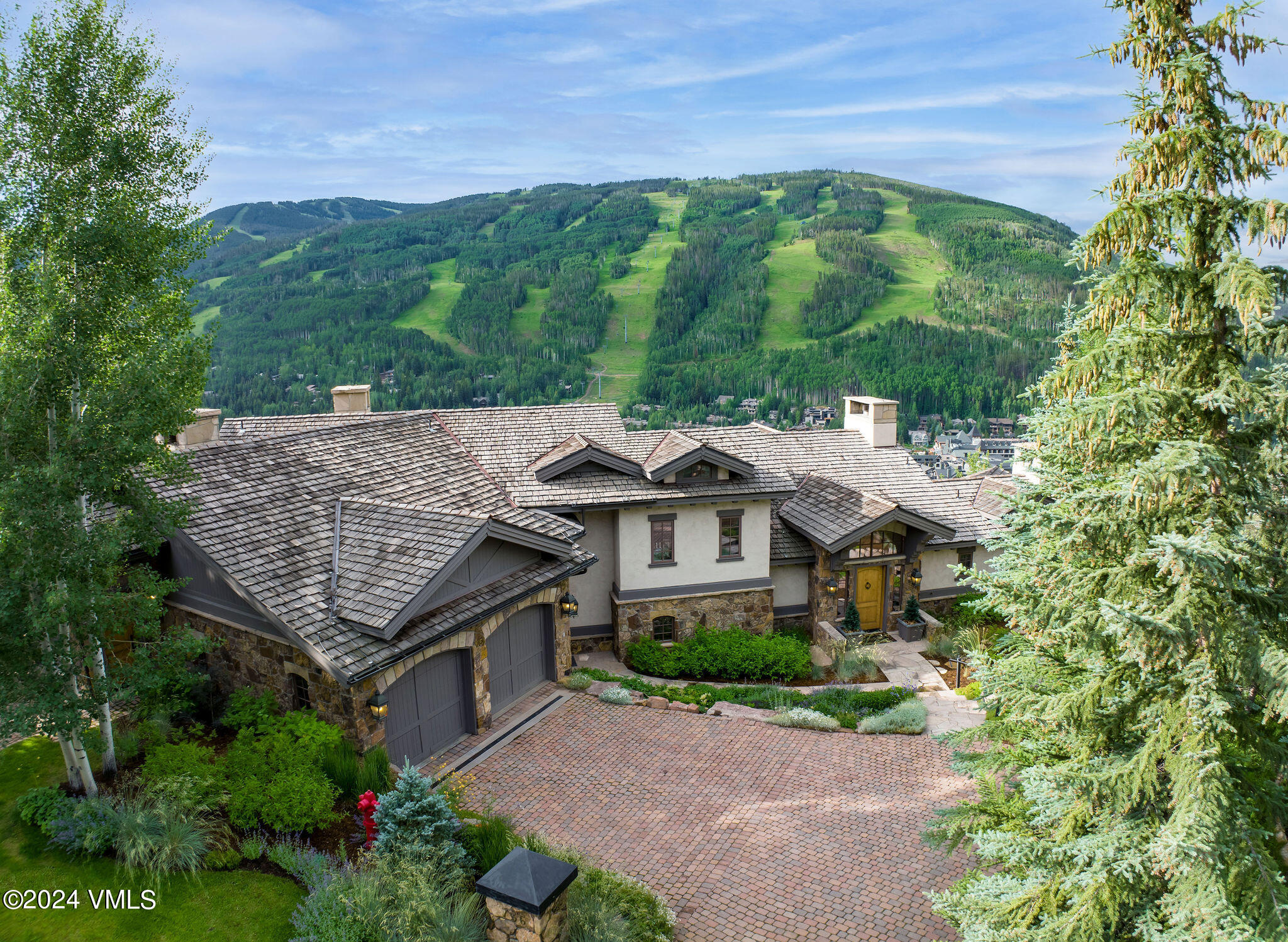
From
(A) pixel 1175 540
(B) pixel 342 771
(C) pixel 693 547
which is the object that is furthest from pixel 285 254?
(A) pixel 1175 540

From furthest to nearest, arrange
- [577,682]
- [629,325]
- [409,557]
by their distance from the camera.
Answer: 1. [629,325]
2. [577,682]
3. [409,557]

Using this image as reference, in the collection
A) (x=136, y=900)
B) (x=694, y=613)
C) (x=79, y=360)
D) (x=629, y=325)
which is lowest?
(x=694, y=613)

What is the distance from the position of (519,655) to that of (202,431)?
10858 mm

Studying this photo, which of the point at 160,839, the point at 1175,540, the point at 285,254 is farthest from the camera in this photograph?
the point at 285,254

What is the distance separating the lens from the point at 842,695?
61.1 ft

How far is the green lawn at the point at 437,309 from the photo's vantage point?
15612cm

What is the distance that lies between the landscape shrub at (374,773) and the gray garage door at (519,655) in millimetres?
3655

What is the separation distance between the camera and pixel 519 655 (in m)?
17.8

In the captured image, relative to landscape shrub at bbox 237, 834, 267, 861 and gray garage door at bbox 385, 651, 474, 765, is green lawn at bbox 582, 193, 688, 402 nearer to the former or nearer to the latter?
gray garage door at bbox 385, 651, 474, 765

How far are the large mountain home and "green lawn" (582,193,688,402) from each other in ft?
391

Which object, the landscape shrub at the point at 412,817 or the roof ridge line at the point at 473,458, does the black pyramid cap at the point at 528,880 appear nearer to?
the landscape shrub at the point at 412,817

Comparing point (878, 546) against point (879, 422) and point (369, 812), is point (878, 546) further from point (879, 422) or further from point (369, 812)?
point (369, 812)

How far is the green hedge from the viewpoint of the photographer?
2094 centimetres

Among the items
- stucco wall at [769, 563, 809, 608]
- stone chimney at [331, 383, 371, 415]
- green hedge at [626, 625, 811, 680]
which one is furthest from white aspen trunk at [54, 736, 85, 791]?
stucco wall at [769, 563, 809, 608]
